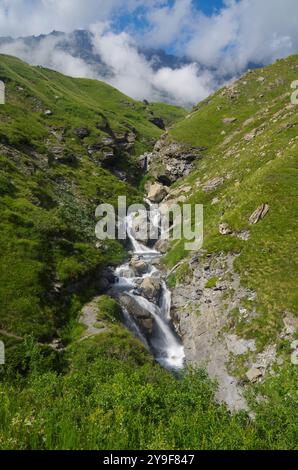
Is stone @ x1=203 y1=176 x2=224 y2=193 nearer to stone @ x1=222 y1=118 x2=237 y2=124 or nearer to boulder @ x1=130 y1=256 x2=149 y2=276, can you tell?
boulder @ x1=130 y1=256 x2=149 y2=276

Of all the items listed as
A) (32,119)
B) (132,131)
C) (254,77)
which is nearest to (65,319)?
(32,119)

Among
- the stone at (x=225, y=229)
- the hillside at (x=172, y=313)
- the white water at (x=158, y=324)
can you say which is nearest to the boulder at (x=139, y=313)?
the white water at (x=158, y=324)

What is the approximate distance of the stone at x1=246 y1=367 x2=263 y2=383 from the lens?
3781cm

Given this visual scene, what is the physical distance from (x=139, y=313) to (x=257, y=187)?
29312mm

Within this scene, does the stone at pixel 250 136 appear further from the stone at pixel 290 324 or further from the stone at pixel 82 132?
the stone at pixel 290 324

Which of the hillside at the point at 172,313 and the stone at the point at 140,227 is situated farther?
the stone at the point at 140,227

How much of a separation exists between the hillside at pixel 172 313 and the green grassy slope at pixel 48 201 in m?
0.27

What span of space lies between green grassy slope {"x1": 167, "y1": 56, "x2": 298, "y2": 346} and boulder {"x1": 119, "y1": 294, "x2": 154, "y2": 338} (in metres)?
13.5

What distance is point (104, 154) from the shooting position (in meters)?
138

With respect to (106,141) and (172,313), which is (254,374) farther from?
(106,141)

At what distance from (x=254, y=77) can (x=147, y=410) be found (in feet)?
520

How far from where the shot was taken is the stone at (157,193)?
115 m

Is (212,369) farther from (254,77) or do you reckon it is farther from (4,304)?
(254,77)
